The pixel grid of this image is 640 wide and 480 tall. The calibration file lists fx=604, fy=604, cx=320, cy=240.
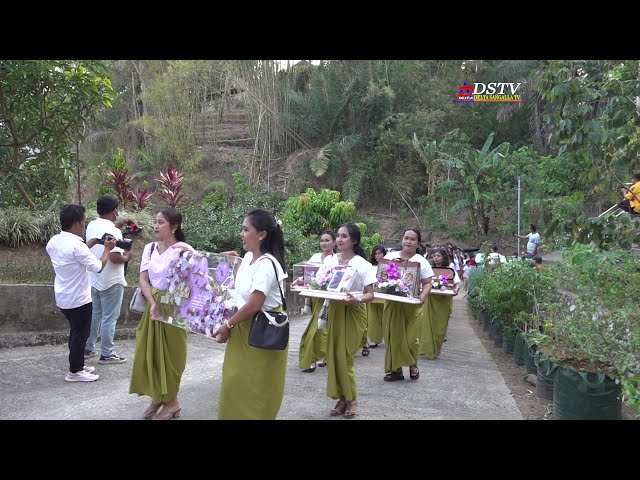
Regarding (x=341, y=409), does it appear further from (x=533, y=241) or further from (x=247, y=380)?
(x=533, y=241)

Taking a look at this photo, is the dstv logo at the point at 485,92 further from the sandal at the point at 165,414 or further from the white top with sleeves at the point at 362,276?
the sandal at the point at 165,414

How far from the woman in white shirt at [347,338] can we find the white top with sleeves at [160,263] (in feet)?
4.72

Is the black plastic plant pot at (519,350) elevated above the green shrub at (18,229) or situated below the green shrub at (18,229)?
below

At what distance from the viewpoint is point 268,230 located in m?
3.96

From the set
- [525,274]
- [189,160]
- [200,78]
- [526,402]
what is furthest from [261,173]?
[526,402]

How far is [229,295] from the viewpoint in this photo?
4.07m

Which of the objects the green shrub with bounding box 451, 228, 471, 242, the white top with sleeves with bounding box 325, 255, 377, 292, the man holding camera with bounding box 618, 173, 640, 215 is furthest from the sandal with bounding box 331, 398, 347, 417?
the green shrub with bounding box 451, 228, 471, 242

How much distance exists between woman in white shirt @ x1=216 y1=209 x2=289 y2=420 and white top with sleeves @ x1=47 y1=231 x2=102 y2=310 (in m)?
2.20

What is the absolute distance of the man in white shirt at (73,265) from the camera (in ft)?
18.0

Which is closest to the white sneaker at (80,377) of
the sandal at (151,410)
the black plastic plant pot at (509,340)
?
the sandal at (151,410)

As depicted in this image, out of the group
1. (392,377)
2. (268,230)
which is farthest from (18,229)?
(268,230)

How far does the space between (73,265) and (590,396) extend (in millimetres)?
4519

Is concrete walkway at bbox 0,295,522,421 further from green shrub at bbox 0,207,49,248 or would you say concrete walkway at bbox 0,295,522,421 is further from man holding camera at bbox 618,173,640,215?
green shrub at bbox 0,207,49,248

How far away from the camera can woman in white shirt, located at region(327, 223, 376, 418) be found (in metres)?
5.07
